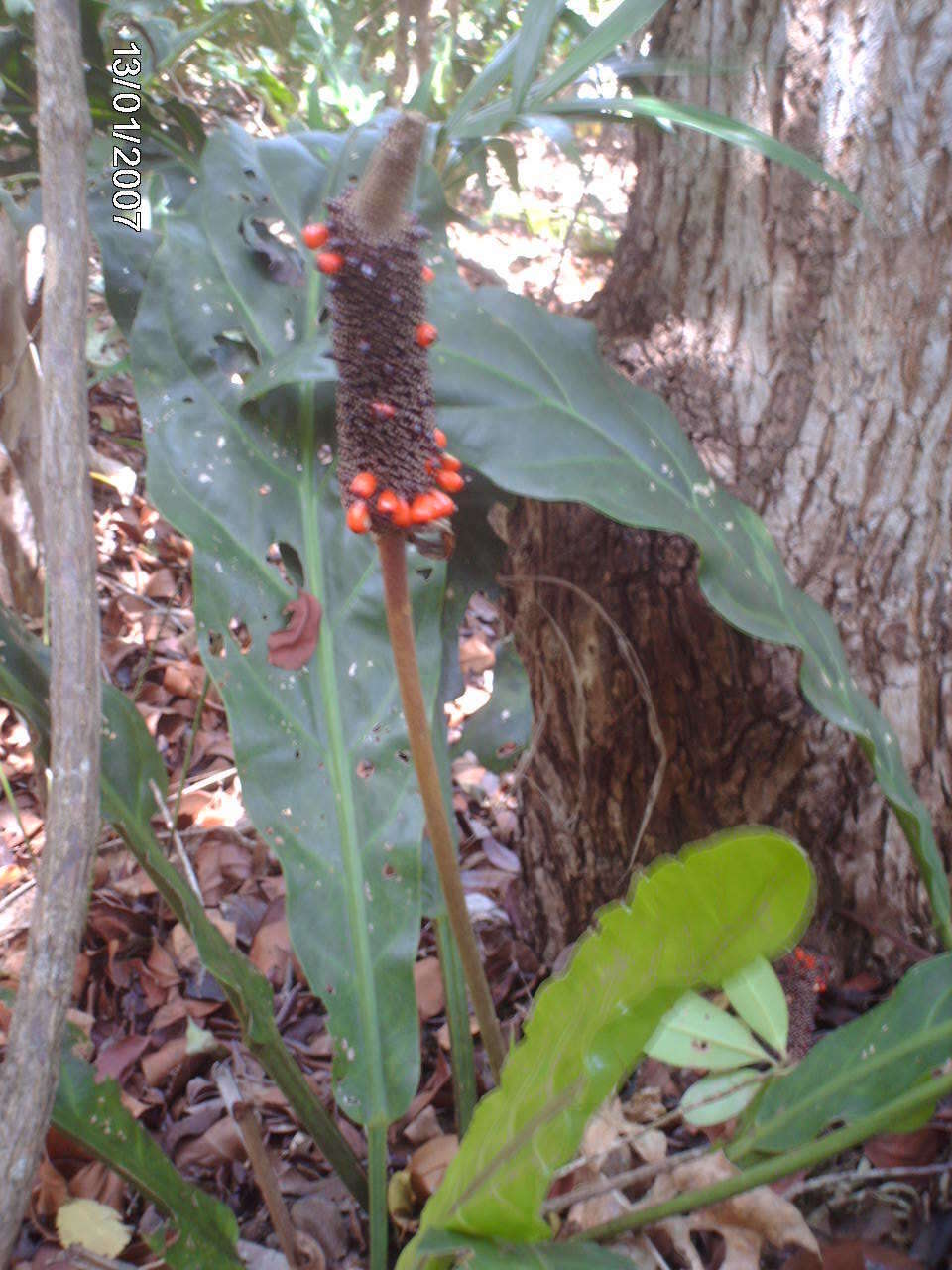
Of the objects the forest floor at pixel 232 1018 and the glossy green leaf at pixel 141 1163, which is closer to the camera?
the glossy green leaf at pixel 141 1163

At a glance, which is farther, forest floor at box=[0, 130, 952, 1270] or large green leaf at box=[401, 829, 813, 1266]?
forest floor at box=[0, 130, 952, 1270]

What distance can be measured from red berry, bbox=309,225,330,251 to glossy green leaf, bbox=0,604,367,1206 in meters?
0.45

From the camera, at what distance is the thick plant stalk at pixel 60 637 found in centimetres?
60

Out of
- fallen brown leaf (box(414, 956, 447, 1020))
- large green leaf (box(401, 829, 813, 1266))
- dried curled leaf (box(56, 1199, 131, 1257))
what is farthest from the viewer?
fallen brown leaf (box(414, 956, 447, 1020))

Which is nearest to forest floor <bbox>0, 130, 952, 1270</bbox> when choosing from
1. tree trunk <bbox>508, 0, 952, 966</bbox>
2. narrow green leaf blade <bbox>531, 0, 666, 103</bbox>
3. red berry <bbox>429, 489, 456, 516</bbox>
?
tree trunk <bbox>508, 0, 952, 966</bbox>

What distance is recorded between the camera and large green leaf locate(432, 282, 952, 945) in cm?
81

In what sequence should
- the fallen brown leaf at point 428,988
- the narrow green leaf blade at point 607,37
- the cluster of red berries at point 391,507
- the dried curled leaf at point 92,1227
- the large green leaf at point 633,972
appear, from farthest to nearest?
the fallen brown leaf at point 428,988 < the dried curled leaf at point 92,1227 < the narrow green leaf blade at point 607,37 < the cluster of red berries at point 391,507 < the large green leaf at point 633,972

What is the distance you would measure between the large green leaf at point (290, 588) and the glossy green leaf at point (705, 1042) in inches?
9.5

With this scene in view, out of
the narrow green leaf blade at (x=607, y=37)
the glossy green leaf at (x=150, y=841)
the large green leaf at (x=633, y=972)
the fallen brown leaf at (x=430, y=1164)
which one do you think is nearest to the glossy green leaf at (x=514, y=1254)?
the large green leaf at (x=633, y=972)

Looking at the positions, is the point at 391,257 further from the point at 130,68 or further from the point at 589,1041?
the point at 130,68

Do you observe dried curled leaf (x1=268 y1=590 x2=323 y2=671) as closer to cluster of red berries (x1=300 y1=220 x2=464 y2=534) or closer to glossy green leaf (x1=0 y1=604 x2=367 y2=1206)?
glossy green leaf (x1=0 y1=604 x2=367 y2=1206)

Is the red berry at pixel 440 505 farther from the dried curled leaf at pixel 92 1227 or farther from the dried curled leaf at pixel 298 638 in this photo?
the dried curled leaf at pixel 92 1227

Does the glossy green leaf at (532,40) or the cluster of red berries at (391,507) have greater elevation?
the glossy green leaf at (532,40)

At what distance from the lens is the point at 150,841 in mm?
→ 840
